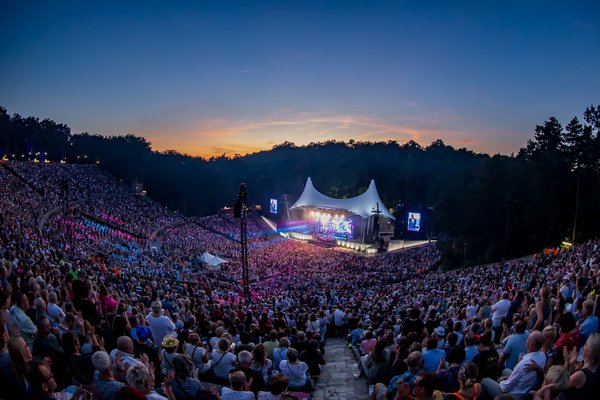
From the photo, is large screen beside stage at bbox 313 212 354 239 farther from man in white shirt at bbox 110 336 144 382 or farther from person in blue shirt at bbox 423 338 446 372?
man in white shirt at bbox 110 336 144 382

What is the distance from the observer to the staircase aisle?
5.64 meters

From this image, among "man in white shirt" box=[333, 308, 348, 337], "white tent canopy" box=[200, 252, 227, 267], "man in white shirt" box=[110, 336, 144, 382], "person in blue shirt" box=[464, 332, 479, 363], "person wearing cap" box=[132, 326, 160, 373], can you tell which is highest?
"man in white shirt" box=[110, 336, 144, 382]

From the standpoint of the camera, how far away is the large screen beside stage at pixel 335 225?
38.4 meters

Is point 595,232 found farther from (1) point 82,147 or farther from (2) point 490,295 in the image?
(1) point 82,147

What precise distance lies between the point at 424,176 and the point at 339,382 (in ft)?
177

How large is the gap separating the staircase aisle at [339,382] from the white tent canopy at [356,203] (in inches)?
1153

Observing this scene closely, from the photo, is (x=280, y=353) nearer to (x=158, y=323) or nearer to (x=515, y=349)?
(x=158, y=323)

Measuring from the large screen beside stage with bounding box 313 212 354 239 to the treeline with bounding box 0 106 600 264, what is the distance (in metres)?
7.89

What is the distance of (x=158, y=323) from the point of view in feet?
18.4

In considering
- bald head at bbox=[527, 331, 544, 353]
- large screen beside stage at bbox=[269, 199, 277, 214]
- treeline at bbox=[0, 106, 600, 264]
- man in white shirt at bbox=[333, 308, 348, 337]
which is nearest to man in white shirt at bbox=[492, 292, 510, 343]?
bald head at bbox=[527, 331, 544, 353]

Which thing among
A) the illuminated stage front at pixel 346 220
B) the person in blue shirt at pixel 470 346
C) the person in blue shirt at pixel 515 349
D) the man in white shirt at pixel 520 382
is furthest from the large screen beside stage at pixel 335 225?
the man in white shirt at pixel 520 382

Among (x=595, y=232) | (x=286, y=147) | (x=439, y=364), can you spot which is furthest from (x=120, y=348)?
(x=286, y=147)

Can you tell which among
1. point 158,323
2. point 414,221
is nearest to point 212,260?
point 414,221

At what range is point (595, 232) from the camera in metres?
25.3
